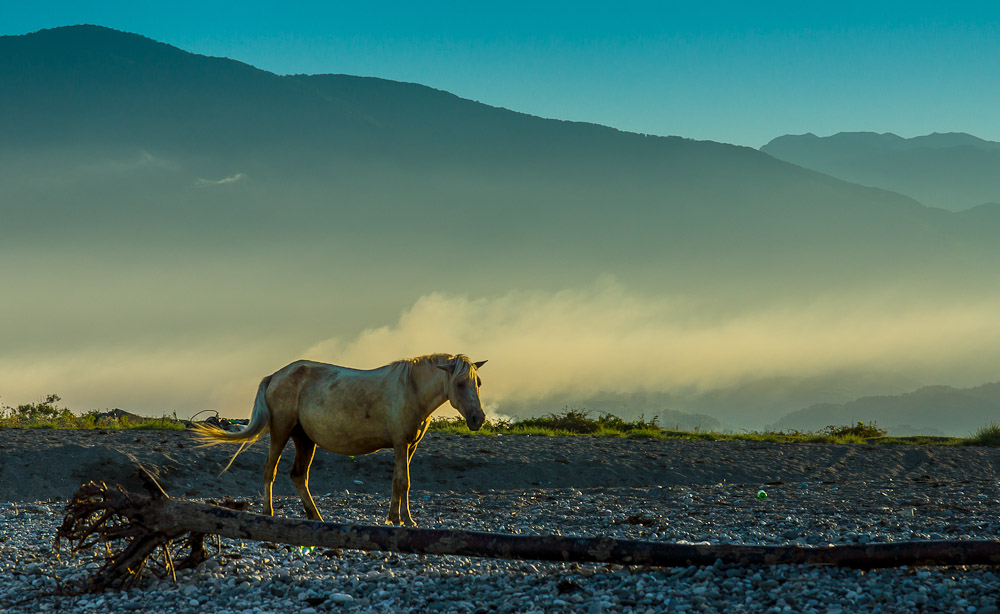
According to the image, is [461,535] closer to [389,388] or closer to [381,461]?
[389,388]

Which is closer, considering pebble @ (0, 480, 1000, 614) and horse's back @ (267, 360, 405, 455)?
pebble @ (0, 480, 1000, 614)

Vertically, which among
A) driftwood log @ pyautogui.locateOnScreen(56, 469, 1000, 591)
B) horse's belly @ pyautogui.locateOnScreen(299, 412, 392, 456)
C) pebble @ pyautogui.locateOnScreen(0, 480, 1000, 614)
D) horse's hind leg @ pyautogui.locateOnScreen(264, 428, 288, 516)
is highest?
horse's belly @ pyautogui.locateOnScreen(299, 412, 392, 456)

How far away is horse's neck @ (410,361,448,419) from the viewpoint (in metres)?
11.3

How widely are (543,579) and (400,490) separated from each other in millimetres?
3398

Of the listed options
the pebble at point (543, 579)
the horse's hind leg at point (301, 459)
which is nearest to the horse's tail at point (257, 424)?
the horse's hind leg at point (301, 459)

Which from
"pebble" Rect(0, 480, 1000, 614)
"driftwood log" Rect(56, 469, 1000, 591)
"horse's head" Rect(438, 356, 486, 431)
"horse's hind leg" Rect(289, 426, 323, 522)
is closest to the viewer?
"pebble" Rect(0, 480, 1000, 614)

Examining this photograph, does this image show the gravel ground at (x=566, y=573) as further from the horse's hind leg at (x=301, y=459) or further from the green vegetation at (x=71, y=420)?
the green vegetation at (x=71, y=420)

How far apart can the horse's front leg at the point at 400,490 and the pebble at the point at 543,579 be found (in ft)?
4.05

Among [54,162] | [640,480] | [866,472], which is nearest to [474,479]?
[640,480]

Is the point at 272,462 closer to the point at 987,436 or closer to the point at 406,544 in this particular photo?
the point at 406,544

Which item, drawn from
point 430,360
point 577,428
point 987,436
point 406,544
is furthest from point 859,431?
point 406,544

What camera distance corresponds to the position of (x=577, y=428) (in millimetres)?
30359

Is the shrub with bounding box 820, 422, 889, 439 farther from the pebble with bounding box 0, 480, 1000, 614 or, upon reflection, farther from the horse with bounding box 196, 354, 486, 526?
the horse with bounding box 196, 354, 486, 526

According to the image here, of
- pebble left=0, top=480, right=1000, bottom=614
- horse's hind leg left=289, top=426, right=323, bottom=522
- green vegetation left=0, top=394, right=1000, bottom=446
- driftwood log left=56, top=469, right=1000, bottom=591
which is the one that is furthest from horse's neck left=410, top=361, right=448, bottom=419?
green vegetation left=0, top=394, right=1000, bottom=446
